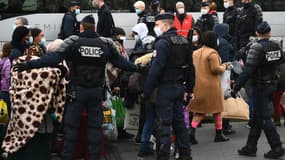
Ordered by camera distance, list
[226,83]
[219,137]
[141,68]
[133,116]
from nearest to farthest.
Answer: [141,68] < [133,116] < [219,137] < [226,83]

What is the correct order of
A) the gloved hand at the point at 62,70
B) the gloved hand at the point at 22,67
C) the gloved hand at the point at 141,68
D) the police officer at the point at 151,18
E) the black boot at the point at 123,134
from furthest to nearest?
1. the police officer at the point at 151,18
2. the black boot at the point at 123,134
3. the gloved hand at the point at 141,68
4. the gloved hand at the point at 62,70
5. the gloved hand at the point at 22,67

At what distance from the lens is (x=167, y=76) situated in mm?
7914

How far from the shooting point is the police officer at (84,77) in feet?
24.5

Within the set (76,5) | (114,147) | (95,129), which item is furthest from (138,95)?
(76,5)

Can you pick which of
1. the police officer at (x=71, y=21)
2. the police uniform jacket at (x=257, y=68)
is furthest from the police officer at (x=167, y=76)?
the police officer at (x=71, y=21)

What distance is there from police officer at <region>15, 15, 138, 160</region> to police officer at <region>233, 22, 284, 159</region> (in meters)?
1.97

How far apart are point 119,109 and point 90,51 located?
227 cm

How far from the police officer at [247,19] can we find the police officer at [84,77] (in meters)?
6.53

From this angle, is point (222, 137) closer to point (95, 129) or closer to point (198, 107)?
point (198, 107)

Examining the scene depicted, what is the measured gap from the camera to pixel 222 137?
32.2 feet

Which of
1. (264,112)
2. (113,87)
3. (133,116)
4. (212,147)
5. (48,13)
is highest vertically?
(48,13)

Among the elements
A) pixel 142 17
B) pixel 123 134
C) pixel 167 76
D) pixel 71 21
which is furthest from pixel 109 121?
pixel 71 21

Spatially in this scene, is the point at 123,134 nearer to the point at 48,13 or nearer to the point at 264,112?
the point at 264,112

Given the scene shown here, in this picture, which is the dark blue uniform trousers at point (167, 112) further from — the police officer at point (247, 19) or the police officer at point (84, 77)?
the police officer at point (247, 19)
